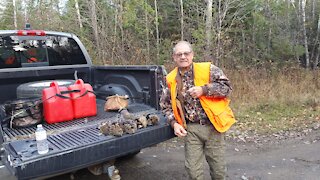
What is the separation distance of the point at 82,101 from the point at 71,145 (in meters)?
0.97

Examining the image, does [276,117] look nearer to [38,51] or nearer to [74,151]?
[38,51]

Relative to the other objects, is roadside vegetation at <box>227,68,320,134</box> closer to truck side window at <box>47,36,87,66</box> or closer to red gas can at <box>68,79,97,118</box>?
truck side window at <box>47,36,87,66</box>

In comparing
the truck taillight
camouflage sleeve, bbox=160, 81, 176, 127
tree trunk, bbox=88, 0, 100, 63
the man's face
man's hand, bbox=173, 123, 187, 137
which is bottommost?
man's hand, bbox=173, 123, 187, 137

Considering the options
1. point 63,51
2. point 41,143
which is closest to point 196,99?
point 41,143

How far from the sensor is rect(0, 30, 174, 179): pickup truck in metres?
2.61

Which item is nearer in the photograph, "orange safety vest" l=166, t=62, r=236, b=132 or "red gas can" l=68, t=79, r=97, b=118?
"orange safety vest" l=166, t=62, r=236, b=132

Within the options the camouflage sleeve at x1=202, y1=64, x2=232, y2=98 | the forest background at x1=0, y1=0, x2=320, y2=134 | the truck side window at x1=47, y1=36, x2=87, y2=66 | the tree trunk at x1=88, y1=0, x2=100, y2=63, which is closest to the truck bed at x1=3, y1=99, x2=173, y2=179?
the camouflage sleeve at x1=202, y1=64, x2=232, y2=98

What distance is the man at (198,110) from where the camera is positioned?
314 cm

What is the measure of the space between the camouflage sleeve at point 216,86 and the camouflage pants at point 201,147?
14.6 inches

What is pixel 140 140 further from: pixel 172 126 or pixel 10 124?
pixel 10 124

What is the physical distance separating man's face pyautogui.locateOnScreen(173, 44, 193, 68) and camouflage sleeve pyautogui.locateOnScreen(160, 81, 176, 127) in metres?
0.39

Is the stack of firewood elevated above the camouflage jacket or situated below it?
below

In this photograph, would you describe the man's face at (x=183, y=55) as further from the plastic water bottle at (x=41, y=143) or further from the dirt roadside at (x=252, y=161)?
the dirt roadside at (x=252, y=161)

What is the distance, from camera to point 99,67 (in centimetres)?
489
